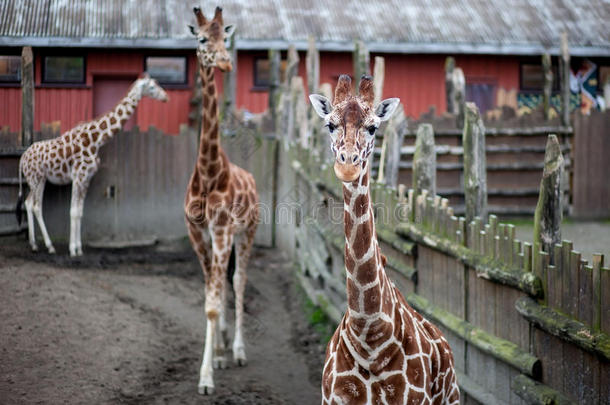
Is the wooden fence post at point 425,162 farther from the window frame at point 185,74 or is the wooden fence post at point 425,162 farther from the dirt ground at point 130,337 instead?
the window frame at point 185,74

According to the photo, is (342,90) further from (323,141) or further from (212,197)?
(323,141)

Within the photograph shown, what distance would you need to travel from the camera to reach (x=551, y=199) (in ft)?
17.4

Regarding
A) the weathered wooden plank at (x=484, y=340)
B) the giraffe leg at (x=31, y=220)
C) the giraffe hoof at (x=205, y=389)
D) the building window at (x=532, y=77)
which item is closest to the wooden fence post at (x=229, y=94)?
the giraffe leg at (x=31, y=220)

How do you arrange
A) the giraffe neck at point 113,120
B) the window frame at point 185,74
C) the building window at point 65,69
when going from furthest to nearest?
the window frame at point 185,74 → the building window at point 65,69 → the giraffe neck at point 113,120

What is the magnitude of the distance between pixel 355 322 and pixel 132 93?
10.1m

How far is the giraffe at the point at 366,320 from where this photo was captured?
459 cm

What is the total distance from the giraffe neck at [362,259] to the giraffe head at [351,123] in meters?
0.22

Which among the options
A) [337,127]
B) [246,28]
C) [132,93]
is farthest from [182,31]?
[337,127]

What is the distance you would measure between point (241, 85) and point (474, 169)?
13311 mm

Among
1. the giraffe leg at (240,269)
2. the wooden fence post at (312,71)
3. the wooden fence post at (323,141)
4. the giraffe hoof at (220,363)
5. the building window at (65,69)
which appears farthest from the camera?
the building window at (65,69)

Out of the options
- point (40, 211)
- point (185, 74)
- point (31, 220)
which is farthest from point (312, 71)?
point (185, 74)

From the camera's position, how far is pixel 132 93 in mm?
13984

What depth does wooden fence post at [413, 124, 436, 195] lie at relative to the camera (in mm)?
7324

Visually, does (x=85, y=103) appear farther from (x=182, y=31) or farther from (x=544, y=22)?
(x=544, y=22)
